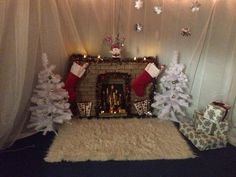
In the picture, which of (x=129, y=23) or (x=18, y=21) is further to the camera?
(x=129, y=23)

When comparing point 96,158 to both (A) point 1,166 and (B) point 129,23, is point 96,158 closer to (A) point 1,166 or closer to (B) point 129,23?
(A) point 1,166

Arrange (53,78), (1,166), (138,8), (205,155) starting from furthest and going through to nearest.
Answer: (138,8)
(53,78)
(205,155)
(1,166)

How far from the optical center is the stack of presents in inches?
95.4

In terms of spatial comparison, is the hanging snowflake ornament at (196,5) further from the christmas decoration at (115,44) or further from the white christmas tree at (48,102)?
the white christmas tree at (48,102)

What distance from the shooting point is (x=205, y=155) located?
7.67ft

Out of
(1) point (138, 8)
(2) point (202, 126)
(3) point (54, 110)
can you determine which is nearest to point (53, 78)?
(3) point (54, 110)

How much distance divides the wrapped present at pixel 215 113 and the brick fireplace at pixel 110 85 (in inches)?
27.3

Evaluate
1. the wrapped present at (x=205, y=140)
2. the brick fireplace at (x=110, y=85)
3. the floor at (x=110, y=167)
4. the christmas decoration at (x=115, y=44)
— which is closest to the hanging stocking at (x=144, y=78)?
the brick fireplace at (x=110, y=85)

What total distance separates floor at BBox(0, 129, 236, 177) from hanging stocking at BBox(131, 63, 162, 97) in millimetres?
907

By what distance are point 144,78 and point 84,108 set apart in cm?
73

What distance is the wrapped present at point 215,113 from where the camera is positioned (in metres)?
2.45

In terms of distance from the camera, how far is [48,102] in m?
2.56

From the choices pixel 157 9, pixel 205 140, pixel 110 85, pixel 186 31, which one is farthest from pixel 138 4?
pixel 205 140

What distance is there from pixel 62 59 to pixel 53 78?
36 centimetres
